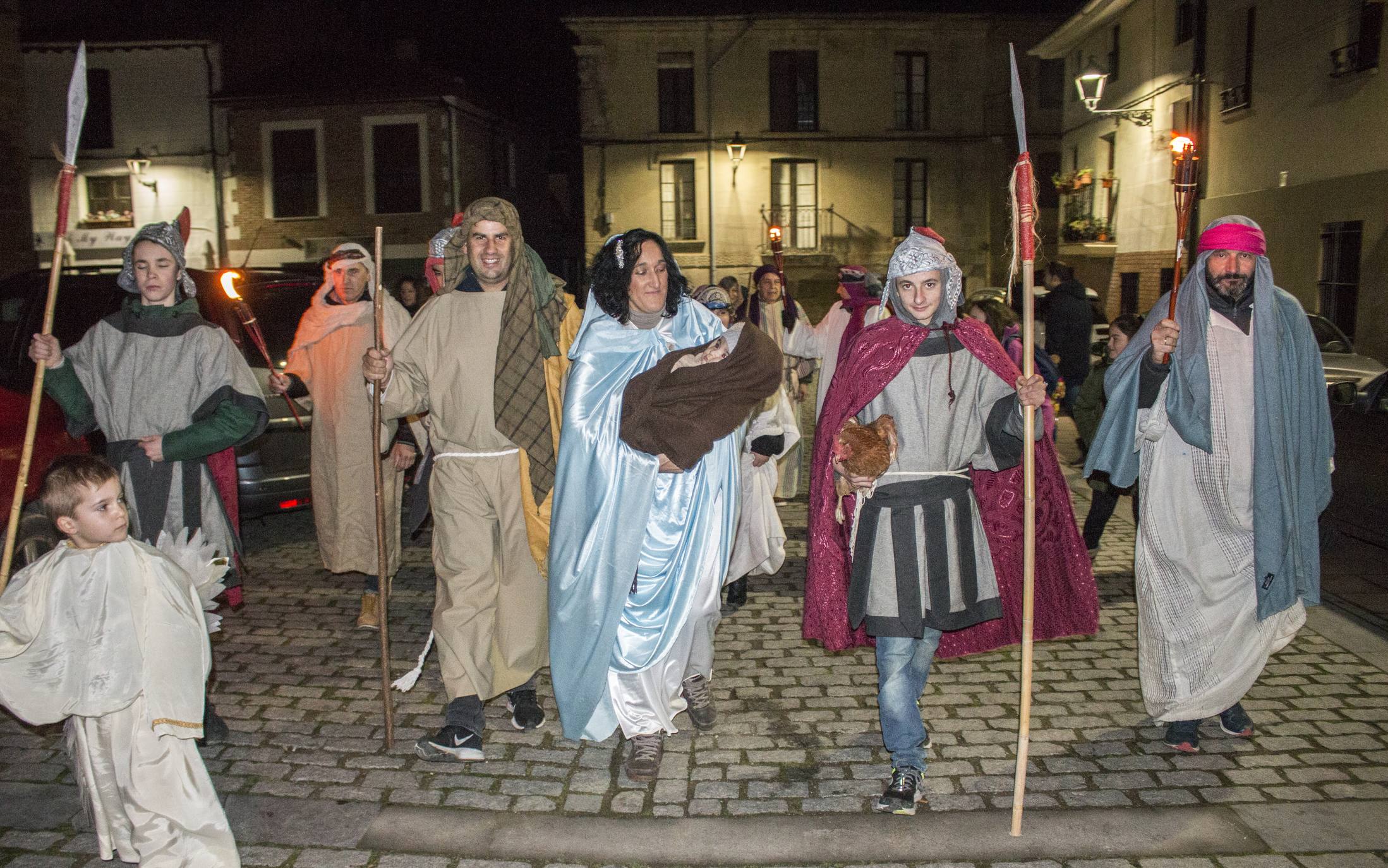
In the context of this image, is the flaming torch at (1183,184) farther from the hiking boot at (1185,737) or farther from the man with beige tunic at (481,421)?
the man with beige tunic at (481,421)

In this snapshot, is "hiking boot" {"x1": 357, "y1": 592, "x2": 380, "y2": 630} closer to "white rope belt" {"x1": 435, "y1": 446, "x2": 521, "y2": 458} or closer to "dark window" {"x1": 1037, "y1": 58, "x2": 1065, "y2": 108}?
"white rope belt" {"x1": 435, "y1": 446, "x2": 521, "y2": 458}

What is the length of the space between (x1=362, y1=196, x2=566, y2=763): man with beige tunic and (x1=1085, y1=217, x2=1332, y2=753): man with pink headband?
7.61ft

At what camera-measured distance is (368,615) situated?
6023mm

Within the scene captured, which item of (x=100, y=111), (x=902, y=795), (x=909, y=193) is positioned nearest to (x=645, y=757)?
(x=902, y=795)

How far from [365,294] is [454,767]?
3093mm

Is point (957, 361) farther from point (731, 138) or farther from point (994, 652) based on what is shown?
point (731, 138)

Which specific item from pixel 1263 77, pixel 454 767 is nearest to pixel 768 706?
pixel 454 767

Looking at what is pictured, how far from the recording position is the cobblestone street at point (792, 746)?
3914 mm

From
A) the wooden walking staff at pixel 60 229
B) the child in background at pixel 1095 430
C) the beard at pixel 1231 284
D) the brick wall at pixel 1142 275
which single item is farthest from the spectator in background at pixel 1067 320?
the brick wall at pixel 1142 275

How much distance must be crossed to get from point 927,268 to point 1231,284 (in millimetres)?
1288

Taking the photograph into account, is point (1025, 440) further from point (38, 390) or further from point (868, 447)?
point (38, 390)

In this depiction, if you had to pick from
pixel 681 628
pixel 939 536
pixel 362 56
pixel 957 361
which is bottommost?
pixel 681 628

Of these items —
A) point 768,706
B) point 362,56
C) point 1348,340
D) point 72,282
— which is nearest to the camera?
point 768,706

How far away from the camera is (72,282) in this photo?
23.3ft
